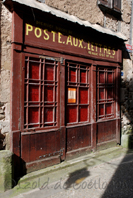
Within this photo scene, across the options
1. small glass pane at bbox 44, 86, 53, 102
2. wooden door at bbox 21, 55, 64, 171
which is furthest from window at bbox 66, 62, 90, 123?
small glass pane at bbox 44, 86, 53, 102

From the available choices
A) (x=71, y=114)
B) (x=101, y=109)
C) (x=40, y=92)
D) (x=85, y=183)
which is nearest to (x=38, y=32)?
(x=40, y=92)

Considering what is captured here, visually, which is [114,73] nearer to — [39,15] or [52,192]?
[39,15]

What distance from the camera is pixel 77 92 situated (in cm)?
492

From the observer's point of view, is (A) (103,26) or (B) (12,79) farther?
(A) (103,26)

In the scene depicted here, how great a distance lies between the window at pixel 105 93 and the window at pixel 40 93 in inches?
69.5

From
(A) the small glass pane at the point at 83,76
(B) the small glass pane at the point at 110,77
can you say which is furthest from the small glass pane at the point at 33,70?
(B) the small glass pane at the point at 110,77

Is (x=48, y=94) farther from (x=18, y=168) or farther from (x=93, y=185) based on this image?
(x=93, y=185)

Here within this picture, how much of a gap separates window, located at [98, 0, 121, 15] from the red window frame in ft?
9.37

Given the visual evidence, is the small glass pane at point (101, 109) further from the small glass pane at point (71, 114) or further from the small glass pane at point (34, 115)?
the small glass pane at point (34, 115)

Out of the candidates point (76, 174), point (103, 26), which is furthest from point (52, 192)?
point (103, 26)

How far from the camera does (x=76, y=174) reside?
13.0 ft

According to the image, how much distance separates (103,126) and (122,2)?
15.5ft

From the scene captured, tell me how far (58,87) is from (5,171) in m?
2.32

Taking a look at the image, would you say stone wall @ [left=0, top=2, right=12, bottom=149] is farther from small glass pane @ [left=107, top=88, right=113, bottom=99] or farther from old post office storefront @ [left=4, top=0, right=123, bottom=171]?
small glass pane @ [left=107, top=88, right=113, bottom=99]
